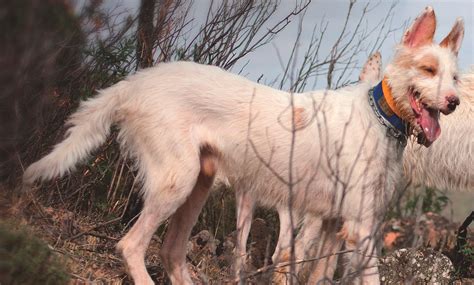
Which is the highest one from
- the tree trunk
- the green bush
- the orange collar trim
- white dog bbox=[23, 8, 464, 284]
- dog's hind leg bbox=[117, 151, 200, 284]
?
the tree trunk

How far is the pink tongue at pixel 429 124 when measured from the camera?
4.96 m

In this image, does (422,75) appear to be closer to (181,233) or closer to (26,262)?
(181,233)

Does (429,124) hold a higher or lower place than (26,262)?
higher

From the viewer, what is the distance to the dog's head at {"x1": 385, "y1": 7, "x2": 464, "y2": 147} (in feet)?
16.1

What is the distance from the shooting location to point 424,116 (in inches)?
197

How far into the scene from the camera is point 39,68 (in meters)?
5.89

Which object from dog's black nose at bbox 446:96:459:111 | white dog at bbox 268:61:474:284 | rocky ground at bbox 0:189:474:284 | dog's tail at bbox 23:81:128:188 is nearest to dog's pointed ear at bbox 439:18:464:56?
dog's black nose at bbox 446:96:459:111

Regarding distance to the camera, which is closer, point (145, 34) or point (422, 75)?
point (422, 75)

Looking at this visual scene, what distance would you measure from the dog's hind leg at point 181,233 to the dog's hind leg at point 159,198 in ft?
1.09

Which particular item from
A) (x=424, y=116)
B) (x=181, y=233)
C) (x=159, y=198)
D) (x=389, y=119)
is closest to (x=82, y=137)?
(x=159, y=198)

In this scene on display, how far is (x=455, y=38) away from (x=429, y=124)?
0.62 metres

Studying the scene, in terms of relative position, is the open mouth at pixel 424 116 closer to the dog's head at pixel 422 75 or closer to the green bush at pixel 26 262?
the dog's head at pixel 422 75

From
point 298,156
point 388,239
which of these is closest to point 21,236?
point 298,156

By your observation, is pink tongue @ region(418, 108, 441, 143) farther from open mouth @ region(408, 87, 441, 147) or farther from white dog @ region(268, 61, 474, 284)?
white dog @ region(268, 61, 474, 284)
